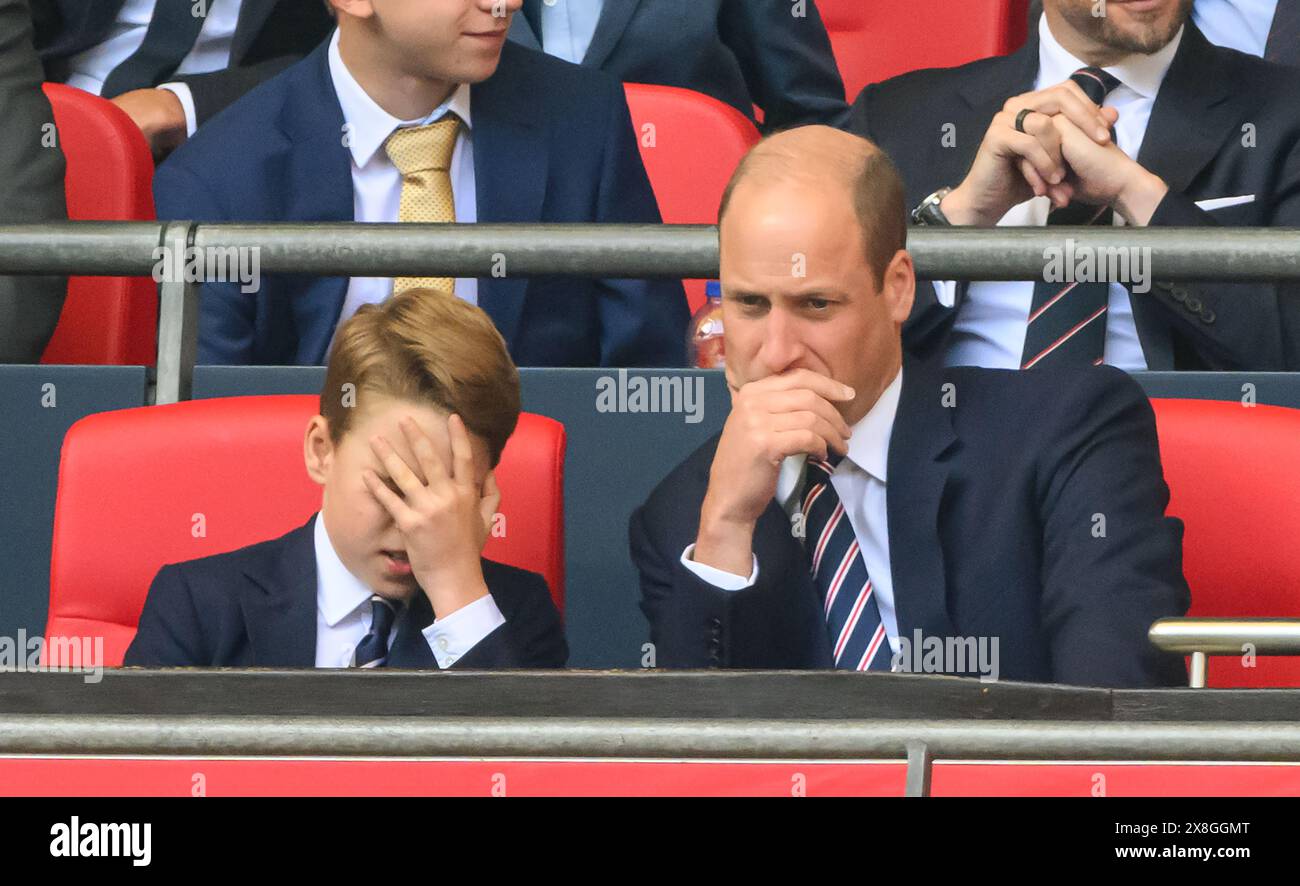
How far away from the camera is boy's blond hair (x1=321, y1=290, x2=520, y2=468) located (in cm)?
179

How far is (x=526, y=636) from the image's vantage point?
1.80m

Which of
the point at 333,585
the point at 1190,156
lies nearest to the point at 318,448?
the point at 333,585

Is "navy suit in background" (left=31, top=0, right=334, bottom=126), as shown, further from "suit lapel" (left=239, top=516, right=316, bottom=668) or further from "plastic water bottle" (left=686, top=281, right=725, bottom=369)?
"suit lapel" (left=239, top=516, right=316, bottom=668)

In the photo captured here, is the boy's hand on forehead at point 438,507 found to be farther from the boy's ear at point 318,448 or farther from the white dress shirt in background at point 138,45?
the white dress shirt in background at point 138,45

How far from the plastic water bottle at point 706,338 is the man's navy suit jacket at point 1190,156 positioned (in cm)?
22

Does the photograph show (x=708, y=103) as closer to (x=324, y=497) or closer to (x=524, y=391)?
(x=524, y=391)

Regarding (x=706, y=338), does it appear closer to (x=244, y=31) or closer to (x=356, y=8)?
(x=356, y=8)

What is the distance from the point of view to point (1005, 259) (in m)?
2.04

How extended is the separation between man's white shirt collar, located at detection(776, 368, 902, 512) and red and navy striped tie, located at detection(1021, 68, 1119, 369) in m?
0.55

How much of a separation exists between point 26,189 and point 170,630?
82 centimetres

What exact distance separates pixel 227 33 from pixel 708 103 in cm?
96

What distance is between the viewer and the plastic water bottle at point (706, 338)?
2373mm

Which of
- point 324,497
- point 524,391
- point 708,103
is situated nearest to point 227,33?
point 708,103
